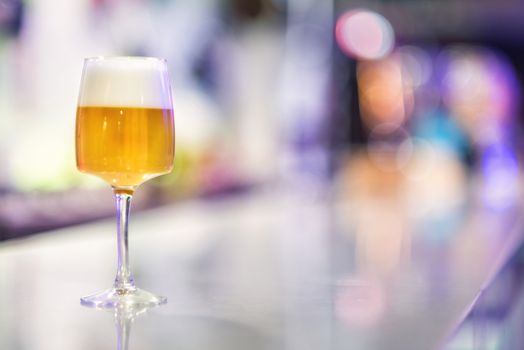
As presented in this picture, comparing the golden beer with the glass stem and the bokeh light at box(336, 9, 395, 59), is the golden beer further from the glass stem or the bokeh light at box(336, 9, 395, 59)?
the bokeh light at box(336, 9, 395, 59)

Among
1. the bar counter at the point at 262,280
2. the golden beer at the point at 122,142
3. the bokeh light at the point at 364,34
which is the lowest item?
the bar counter at the point at 262,280

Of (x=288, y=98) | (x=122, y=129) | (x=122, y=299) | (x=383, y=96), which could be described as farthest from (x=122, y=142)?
(x=383, y=96)

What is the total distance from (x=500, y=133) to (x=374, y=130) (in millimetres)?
626

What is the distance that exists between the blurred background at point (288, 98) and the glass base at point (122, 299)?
0.94 metres

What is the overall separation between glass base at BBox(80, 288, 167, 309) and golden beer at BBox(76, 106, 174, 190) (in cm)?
11

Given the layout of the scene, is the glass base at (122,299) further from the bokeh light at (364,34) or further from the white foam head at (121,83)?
the bokeh light at (364,34)

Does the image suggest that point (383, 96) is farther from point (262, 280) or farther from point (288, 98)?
point (262, 280)

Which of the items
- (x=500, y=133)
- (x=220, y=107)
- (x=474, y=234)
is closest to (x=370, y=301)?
(x=474, y=234)

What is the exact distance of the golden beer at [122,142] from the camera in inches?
41.1

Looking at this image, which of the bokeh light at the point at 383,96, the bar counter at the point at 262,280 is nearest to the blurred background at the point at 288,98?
the bokeh light at the point at 383,96

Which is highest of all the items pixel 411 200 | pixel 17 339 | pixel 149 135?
pixel 149 135

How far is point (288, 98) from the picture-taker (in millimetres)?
4004

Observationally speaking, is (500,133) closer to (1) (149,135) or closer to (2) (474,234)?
(2) (474,234)

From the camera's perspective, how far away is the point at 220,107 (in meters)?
3.46
